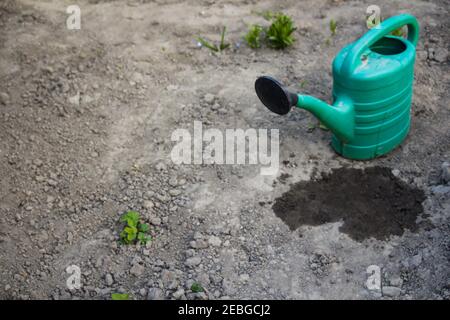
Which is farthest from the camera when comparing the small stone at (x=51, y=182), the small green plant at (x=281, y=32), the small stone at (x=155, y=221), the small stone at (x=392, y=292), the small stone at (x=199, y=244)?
the small green plant at (x=281, y=32)

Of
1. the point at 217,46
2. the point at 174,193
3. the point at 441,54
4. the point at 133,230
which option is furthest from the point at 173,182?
the point at 441,54

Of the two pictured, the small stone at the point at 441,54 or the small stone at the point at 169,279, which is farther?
the small stone at the point at 441,54

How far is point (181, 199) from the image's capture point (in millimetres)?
2992

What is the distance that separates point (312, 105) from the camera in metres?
2.84

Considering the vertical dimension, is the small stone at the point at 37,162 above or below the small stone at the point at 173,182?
below

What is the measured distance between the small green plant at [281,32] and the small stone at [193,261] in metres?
1.85

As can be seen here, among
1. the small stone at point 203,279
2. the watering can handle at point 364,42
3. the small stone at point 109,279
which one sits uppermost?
the watering can handle at point 364,42

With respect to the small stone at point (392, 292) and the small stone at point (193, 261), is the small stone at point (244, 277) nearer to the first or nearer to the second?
the small stone at point (193, 261)

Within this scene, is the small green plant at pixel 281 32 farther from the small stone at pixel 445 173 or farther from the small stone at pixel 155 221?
the small stone at pixel 155 221

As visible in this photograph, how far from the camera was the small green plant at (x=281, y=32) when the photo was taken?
152 inches

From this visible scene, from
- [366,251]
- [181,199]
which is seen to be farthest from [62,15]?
[366,251]

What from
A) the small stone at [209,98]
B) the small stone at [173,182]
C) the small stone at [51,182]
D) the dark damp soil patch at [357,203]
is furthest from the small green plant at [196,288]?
the small stone at [209,98]

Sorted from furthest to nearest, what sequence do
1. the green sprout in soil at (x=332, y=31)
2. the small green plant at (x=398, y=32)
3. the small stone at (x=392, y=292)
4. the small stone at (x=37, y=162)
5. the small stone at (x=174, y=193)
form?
the green sprout in soil at (x=332, y=31)
the small green plant at (x=398, y=32)
the small stone at (x=37, y=162)
the small stone at (x=174, y=193)
the small stone at (x=392, y=292)

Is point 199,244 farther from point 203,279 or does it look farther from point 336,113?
point 336,113
